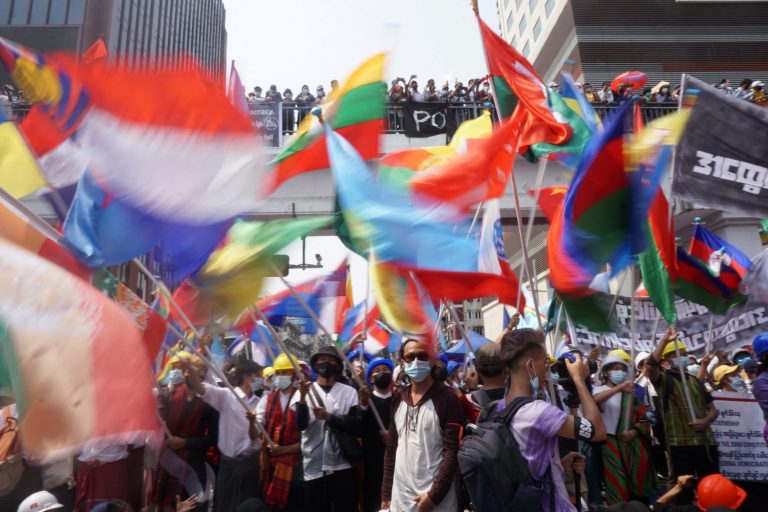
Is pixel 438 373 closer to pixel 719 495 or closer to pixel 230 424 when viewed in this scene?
pixel 719 495

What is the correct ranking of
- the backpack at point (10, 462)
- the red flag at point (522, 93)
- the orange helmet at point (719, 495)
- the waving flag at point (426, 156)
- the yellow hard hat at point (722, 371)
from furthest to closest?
1. the yellow hard hat at point (722, 371)
2. the waving flag at point (426, 156)
3. the red flag at point (522, 93)
4. the backpack at point (10, 462)
5. the orange helmet at point (719, 495)

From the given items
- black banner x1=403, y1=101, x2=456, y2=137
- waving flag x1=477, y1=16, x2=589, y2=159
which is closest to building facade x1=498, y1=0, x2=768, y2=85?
black banner x1=403, y1=101, x2=456, y2=137

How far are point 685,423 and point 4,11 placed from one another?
118 feet

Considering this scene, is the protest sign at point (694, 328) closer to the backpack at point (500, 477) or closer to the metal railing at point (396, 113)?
the backpack at point (500, 477)

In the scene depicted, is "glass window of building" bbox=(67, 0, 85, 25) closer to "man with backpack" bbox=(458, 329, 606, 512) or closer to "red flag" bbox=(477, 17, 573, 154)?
"red flag" bbox=(477, 17, 573, 154)

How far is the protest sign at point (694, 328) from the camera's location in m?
6.39

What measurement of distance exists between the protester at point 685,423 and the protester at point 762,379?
0.77 m

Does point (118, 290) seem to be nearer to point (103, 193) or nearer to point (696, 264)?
point (103, 193)

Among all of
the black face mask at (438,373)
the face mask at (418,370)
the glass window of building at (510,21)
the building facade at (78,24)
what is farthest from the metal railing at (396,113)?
the glass window of building at (510,21)

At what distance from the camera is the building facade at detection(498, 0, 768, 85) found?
26.4 meters

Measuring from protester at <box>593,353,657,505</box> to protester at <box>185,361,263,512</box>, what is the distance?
2.64m

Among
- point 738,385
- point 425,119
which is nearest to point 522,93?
point 738,385

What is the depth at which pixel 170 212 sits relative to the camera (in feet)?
10.7

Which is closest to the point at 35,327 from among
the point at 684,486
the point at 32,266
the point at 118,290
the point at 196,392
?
the point at 32,266
